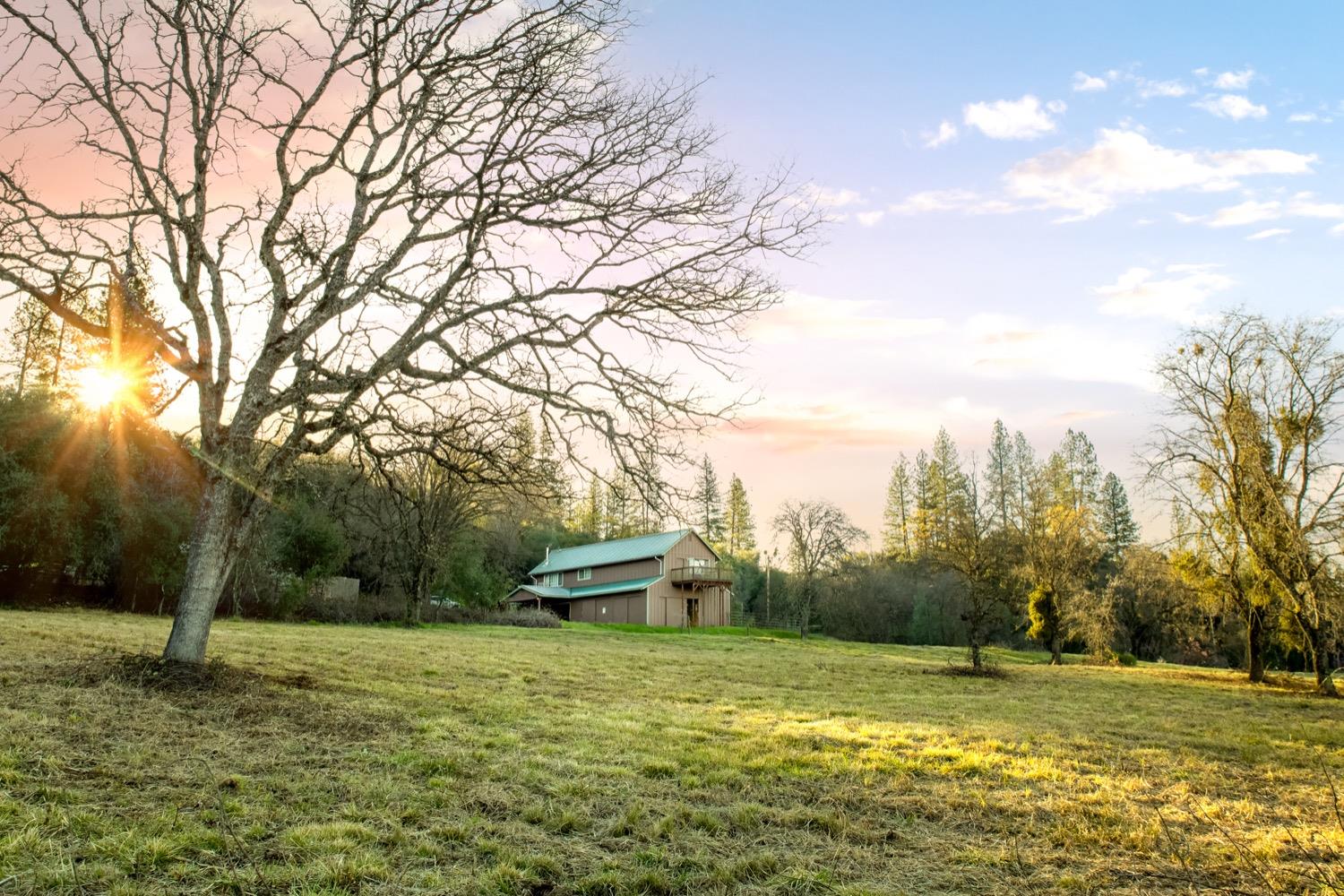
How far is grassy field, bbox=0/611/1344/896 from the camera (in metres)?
4.30

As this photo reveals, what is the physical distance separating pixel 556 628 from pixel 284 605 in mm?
11840

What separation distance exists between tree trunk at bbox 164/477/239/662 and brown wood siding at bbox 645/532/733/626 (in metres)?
38.4

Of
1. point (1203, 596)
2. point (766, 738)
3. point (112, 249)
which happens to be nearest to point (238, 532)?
point (112, 249)

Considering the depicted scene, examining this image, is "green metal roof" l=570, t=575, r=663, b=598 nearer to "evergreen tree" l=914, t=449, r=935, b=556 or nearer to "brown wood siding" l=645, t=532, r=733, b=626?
"brown wood siding" l=645, t=532, r=733, b=626

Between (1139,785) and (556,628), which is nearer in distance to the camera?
(1139,785)

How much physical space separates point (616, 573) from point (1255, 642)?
3482cm

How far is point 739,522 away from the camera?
73688mm

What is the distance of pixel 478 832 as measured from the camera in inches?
194

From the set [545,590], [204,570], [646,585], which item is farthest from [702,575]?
[204,570]

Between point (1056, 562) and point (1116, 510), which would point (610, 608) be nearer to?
point (1056, 562)

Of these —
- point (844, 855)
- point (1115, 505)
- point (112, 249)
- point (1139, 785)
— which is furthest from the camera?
point (1115, 505)

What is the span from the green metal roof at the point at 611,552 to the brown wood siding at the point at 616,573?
0.38m

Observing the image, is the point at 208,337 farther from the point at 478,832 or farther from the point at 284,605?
the point at 284,605

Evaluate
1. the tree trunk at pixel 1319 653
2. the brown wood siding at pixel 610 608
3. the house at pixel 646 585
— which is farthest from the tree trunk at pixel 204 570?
the brown wood siding at pixel 610 608
